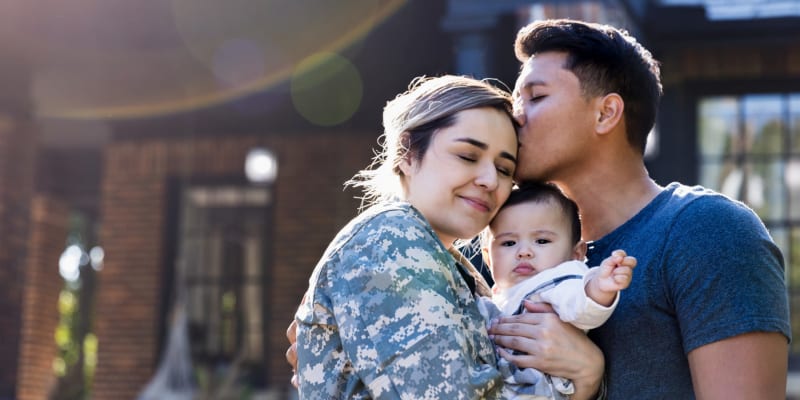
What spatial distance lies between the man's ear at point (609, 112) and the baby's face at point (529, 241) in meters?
0.27

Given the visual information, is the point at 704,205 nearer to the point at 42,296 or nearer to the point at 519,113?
the point at 519,113

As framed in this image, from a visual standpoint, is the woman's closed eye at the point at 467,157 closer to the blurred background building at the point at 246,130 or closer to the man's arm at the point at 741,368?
the man's arm at the point at 741,368

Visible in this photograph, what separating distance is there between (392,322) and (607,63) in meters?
1.09

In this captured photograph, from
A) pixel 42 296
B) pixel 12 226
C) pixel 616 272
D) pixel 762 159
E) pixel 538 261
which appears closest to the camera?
pixel 616 272

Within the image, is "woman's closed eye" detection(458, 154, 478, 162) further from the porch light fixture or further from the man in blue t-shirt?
the porch light fixture

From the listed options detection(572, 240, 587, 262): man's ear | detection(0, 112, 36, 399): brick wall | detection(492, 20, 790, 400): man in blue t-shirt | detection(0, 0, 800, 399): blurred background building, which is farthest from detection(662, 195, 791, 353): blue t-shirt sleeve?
detection(0, 112, 36, 399): brick wall

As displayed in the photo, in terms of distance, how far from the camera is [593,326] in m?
2.29

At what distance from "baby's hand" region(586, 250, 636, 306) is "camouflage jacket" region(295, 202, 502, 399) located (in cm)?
27

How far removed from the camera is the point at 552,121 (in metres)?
2.66

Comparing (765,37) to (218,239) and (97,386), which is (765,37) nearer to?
(218,239)

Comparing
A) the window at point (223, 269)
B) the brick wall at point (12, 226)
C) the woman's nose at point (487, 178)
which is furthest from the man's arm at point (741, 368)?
the window at point (223, 269)

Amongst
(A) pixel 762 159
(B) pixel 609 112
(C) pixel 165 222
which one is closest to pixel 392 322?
(B) pixel 609 112

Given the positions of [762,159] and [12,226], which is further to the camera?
[762,159]

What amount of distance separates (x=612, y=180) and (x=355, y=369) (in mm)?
999
